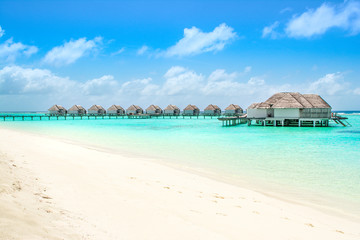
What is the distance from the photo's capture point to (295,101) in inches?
1275

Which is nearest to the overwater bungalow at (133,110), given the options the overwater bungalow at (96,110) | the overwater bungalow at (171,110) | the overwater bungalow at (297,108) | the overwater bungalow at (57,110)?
the overwater bungalow at (96,110)

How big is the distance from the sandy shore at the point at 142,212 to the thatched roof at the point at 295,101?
29533 mm

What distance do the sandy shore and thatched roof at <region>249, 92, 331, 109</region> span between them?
29533 mm

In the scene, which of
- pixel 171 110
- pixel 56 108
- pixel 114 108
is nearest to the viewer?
pixel 56 108

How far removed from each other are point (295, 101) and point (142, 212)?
106ft

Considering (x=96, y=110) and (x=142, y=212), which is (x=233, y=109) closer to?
(x=96, y=110)

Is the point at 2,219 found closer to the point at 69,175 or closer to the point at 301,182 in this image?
the point at 69,175

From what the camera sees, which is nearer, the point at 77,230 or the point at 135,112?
the point at 77,230

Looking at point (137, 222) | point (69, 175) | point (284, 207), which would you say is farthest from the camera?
point (69, 175)

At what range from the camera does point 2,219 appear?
2434 millimetres

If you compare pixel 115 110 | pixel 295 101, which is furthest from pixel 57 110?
pixel 295 101

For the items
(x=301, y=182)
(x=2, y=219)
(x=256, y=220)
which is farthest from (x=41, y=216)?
(x=301, y=182)

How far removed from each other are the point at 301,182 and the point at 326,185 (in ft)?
1.95

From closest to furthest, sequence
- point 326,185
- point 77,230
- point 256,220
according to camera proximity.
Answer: point 77,230 → point 256,220 → point 326,185
